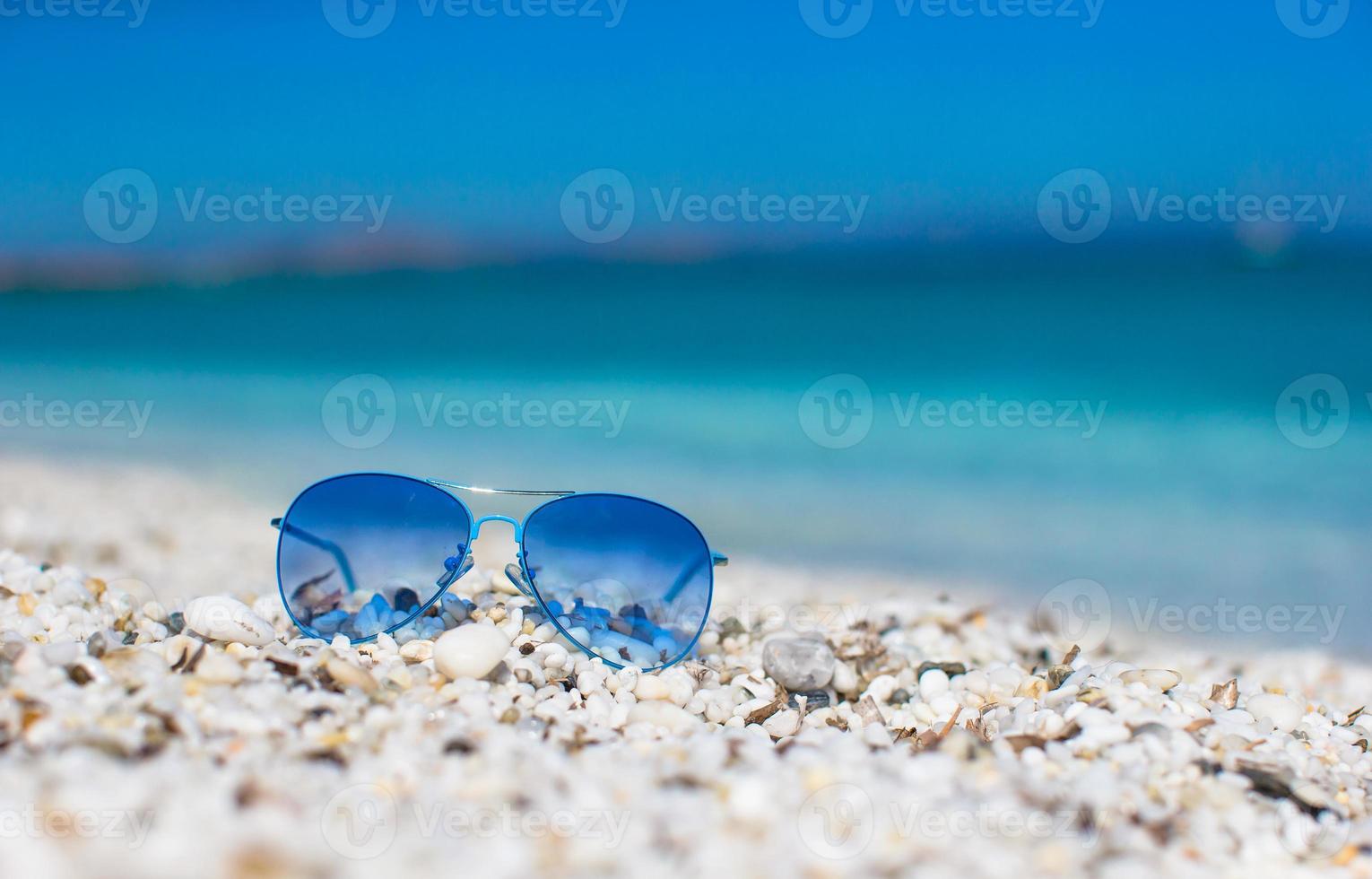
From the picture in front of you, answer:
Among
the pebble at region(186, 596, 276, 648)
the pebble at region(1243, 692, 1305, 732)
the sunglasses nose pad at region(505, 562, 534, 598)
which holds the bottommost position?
the pebble at region(1243, 692, 1305, 732)

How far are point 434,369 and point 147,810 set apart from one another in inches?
236

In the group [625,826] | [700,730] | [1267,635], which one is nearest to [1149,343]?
[1267,635]

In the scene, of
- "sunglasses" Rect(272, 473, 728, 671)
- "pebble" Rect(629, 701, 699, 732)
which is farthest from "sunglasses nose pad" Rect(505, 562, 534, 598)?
"pebble" Rect(629, 701, 699, 732)

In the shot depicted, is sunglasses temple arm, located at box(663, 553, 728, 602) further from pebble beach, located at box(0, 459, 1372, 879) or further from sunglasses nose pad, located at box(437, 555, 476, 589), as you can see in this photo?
→ sunglasses nose pad, located at box(437, 555, 476, 589)

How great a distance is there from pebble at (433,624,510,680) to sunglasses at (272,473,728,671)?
13.5 inches

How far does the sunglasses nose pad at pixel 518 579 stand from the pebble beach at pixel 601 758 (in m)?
0.06

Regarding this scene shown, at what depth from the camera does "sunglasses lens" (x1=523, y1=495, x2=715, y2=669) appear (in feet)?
7.33

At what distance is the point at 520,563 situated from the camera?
2.28 meters

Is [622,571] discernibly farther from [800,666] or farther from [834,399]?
[834,399]

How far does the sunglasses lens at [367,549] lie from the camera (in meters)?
2.19

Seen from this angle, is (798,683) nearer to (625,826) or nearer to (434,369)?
(625,826)

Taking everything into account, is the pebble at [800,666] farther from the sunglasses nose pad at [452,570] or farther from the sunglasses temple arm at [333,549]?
the sunglasses temple arm at [333,549]

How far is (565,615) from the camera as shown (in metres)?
2.22

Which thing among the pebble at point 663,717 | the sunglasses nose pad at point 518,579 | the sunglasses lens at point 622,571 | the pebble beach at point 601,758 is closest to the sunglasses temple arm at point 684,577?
the sunglasses lens at point 622,571
